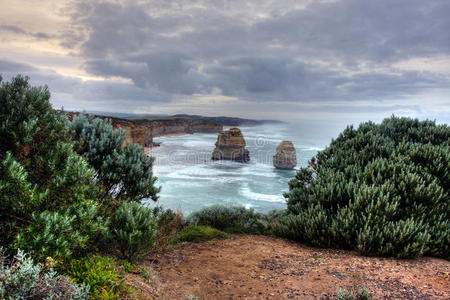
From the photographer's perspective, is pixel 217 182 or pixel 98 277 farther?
pixel 217 182

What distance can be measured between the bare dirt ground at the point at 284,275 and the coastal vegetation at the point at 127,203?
45 centimetres

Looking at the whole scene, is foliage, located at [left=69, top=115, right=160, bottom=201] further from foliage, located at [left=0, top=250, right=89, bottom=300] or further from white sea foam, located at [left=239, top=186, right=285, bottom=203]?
white sea foam, located at [left=239, top=186, right=285, bottom=203]

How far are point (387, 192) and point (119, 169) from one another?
21.3ft

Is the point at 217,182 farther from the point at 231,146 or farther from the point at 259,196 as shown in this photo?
the point at 231,146

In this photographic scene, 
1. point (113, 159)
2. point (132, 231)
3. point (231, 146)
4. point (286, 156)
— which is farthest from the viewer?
point (231, 146)

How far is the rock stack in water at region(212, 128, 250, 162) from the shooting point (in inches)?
2788

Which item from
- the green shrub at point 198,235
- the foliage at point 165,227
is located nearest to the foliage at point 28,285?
the foliage at point 165,227

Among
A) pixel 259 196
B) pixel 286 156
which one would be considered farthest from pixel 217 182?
pixel 286 156

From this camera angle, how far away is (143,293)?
4.01 metres

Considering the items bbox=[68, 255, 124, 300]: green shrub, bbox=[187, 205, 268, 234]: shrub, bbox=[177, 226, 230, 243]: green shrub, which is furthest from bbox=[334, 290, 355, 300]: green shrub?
bbox=[187, 205, 268, 234]: shrub

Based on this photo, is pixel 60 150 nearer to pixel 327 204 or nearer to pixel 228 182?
pixel 327 204

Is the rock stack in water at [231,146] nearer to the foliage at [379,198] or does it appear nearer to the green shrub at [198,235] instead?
the foliage at [379,198]

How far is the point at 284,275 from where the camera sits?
214 inches

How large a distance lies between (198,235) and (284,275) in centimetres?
340
